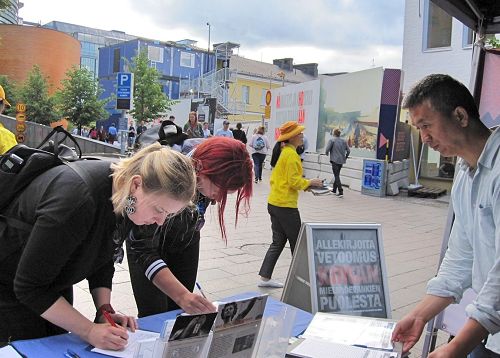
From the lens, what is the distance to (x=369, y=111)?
13.7 metres

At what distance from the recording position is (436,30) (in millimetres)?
16547

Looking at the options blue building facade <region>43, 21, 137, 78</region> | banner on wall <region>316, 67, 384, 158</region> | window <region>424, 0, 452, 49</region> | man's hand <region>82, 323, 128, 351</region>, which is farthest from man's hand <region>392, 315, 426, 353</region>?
blue building facade <region>43, 21, 137, 78</region>

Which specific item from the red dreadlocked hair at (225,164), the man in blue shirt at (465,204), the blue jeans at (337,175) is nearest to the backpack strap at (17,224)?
the red dreadlocked hair at (225,164)

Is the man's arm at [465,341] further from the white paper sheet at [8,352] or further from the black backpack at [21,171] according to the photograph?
the white paper sheet at [8,352]

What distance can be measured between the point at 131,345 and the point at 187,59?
187ft

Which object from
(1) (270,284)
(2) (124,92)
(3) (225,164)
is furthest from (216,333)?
(2) (124,92)

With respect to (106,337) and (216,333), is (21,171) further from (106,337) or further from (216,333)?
(216,333)

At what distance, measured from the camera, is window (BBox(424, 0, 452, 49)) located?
53.4 ft

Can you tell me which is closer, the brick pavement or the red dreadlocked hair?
the red dreadlocked hair

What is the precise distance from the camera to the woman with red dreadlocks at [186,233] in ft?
7.06

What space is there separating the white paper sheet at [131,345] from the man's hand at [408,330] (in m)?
0.96

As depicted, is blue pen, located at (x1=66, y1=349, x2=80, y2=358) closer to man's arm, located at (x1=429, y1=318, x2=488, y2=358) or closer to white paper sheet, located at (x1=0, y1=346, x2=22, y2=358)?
white paper sheet, located at (x1=0, y1=346, x2=22, y2=358)

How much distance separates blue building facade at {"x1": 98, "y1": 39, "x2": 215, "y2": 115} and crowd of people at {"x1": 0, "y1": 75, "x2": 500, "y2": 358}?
53.1 m

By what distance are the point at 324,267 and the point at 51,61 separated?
4422 centimetres
